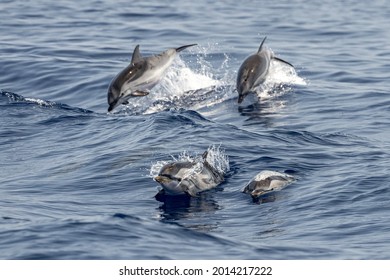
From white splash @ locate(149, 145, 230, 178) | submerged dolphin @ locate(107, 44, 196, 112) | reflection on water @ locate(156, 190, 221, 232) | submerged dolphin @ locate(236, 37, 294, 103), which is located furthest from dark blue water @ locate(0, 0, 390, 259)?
submerged dolphin @ locate(107, 44, 196, 112)

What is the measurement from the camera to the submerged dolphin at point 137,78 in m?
18.0

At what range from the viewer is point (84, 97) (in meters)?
25.3

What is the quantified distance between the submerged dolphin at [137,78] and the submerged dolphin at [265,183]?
8.48ft

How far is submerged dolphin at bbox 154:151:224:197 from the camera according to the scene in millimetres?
15930

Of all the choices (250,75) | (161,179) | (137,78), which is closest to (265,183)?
(161,179)

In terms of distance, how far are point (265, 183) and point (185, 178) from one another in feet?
4.26

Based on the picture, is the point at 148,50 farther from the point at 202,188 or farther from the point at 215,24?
the point at 202,188

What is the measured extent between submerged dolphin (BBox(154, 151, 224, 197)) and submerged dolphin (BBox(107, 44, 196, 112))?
72.8 inches

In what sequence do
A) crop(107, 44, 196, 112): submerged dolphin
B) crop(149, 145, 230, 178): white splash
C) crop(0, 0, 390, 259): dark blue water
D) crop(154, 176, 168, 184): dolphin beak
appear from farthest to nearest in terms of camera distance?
crop(107, 44, 196, 112): submerged dolphin, crop(149, 145, 230, 178): white splash, crop(154, 176, 168, 184): dolphin beak, crop(0, 0, 390, 259): dark blue water

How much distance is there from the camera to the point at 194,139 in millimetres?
19703

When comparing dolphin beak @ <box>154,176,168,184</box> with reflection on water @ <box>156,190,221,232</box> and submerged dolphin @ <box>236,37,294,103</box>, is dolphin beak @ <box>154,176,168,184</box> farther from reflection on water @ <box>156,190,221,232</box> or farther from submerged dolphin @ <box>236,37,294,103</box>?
submerged dolphin @ <box>236,37,294,103</box>

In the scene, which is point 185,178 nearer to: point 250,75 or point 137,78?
point 137,78

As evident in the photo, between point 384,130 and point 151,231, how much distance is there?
817 centimetres
